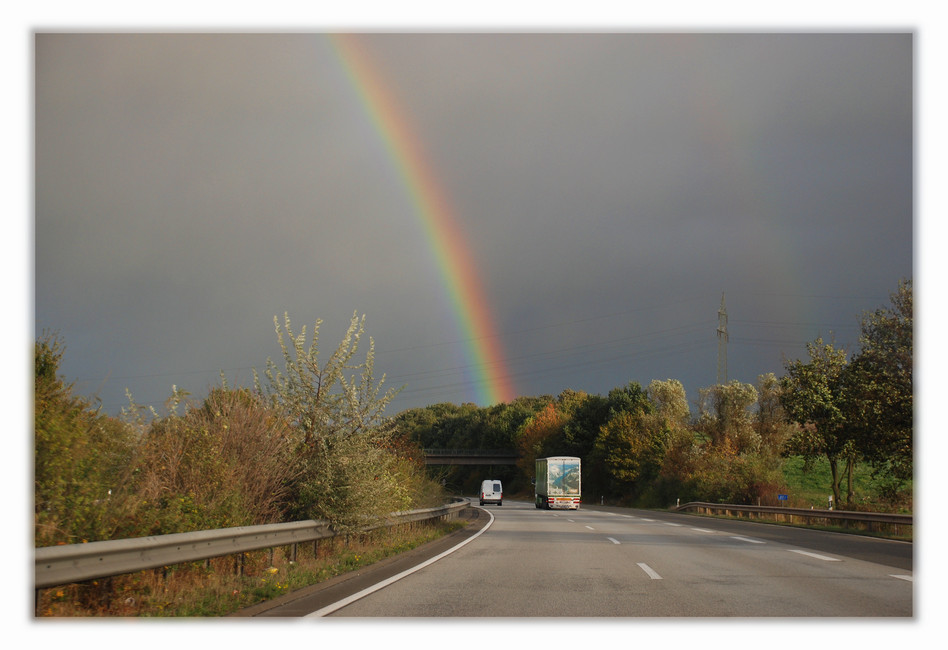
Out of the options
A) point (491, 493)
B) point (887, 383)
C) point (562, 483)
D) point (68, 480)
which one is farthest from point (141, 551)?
point (491, 493)

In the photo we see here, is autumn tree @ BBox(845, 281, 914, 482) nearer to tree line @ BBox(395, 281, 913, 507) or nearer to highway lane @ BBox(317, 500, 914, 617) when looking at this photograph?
tree line @ BBox(395, 281, 913, 507)

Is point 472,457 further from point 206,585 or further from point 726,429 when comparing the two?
point 206,585

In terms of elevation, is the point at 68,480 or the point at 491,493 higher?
the point at 68,480

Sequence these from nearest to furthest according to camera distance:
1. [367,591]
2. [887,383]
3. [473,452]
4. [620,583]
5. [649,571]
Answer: [367,591]
[620,583]
[649,571]
[887,383]
[473,452]

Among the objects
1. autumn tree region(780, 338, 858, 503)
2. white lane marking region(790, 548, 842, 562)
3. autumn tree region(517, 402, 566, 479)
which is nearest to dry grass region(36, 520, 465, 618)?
white lane marking region(790, 548, 842, 562)

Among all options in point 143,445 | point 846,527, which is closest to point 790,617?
point 143,445

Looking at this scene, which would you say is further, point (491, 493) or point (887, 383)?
point (491, 493)

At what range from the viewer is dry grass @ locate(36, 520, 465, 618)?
802 centimetres

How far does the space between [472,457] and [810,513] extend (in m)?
71.0

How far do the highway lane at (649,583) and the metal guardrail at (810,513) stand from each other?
20.1 ft

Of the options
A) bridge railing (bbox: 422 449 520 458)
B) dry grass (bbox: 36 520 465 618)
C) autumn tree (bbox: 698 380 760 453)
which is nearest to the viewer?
dry grass (bbox: 36 520 465 618)

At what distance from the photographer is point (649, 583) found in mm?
10938

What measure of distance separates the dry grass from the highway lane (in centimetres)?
124

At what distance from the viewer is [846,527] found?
28.5 meters
